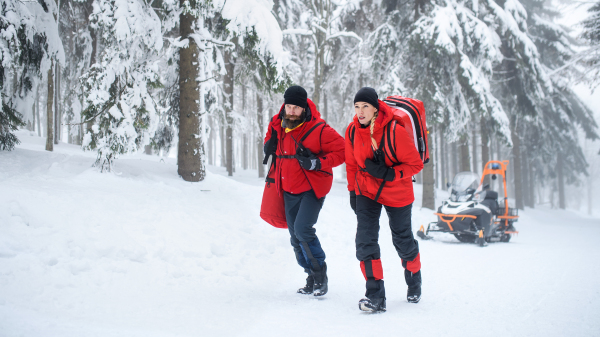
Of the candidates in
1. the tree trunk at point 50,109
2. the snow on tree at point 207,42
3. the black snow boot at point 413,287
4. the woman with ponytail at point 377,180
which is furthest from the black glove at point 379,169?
the tree trunk at point 50,109

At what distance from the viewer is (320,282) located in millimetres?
3840

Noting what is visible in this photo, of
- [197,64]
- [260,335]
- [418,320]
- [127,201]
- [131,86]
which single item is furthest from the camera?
[197,64]

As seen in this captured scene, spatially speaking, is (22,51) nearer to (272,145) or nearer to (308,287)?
(272,145)

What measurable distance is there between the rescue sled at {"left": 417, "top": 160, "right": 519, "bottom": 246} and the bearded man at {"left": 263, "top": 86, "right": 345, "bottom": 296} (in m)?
5.35

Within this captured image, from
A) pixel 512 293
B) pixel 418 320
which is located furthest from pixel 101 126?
pixel 512 293

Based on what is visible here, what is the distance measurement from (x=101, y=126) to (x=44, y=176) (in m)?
1.31

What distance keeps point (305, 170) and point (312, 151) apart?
0.21m

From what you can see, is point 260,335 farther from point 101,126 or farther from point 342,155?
point 101,126

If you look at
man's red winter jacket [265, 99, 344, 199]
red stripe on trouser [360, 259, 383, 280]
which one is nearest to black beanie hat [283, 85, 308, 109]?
man's red winter jacket [265, 99, 344, 199]

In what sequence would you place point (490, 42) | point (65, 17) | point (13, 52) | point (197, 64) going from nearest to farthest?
point (13, 52) < point (197, 64) < point (490, 42) < point (65, 17)

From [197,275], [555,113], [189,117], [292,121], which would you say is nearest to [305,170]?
[292,121]

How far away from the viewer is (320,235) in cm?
718

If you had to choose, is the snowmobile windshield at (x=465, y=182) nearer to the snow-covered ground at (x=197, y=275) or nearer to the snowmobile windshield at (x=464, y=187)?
the snowmobile windshield at (x=464, y=187)

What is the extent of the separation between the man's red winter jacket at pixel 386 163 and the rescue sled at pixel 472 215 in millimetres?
5476
